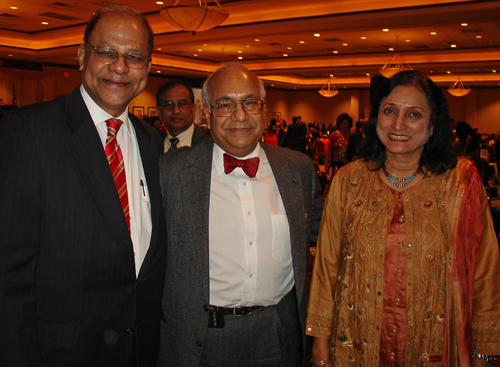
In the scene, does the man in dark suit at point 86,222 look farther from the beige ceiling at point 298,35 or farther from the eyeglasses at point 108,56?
the beige ceiling at point 298,35

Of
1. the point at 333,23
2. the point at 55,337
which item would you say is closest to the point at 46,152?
the point at 55,337

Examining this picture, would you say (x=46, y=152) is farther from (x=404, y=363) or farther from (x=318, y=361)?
(x=404, y=363)

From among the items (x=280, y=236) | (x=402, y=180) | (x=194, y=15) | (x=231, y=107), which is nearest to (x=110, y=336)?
(x=280, y=236)

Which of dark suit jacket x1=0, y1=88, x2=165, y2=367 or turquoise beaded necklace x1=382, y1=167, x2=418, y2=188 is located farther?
turquoise beaded necklace x1=382, y1=167, x2=418, y2=188

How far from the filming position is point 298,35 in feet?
34.9

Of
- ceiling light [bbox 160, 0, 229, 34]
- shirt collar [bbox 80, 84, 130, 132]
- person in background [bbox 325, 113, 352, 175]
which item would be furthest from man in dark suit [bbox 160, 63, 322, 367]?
person in background [bbox 325, 113, 352, 175]

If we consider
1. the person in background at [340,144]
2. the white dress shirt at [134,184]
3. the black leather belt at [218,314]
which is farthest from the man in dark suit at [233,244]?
the person in background at [340,144]

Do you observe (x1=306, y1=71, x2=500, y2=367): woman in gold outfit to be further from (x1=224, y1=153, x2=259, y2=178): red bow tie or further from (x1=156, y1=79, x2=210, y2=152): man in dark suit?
→ (x1=156, y1=79, x2=210, y2=152): man in dark suit

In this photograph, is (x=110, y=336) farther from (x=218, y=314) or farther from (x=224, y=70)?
(x=224, y=70)

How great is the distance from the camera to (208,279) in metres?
1.60

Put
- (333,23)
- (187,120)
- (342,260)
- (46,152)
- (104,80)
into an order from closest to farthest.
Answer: (46,152)
(104,80)
(342,260)
(187,120)
(333,23)

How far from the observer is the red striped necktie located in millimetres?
1508

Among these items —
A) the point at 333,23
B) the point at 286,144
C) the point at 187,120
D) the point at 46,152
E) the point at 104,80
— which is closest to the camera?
the point at 46,152

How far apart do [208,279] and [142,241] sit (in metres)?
0.30
